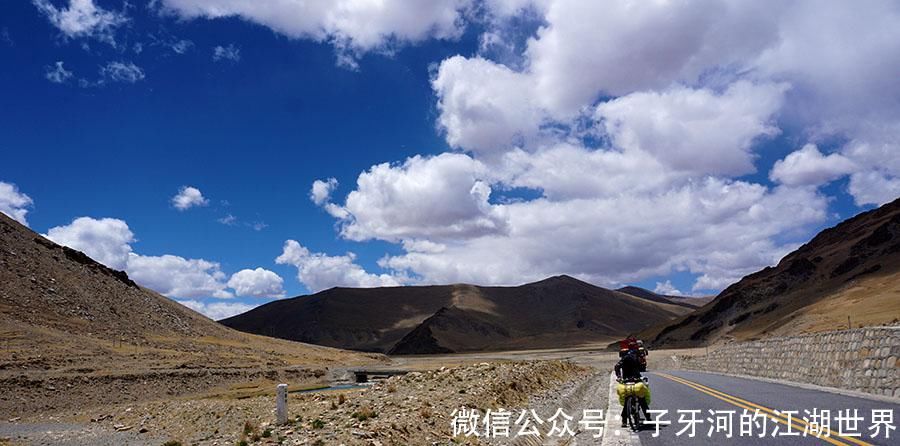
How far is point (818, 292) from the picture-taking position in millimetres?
89312

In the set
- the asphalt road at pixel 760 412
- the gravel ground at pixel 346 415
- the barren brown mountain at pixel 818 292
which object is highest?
the barren brown mountain at pixel 818 292

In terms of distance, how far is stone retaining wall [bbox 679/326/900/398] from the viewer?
57.9 feet

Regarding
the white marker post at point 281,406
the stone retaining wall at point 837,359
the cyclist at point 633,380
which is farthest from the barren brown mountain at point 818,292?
the white marker post at point 281,406

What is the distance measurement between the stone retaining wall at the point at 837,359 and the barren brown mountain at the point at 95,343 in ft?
145

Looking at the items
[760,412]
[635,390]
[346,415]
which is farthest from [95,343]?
[760,412]

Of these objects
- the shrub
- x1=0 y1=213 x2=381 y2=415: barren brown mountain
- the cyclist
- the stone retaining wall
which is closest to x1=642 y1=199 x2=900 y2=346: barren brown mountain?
the stone retaining wall

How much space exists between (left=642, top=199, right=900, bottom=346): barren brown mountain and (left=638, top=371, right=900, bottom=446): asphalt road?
46.6m

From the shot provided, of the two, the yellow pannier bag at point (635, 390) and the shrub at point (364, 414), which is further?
the shrub at point (364, 414)

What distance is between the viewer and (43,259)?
83.1 metres

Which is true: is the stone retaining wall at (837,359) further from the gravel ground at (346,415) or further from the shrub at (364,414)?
the shrub at (364,414)

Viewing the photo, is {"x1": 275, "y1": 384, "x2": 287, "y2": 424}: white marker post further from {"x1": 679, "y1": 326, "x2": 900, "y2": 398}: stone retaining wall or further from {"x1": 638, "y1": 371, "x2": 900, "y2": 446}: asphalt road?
{"x1": 679, "y1": 326, "x2": 900, "y2": 398}: stone retaining wall

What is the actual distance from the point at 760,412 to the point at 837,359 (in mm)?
9084

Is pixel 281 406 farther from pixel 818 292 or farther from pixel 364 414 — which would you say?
pixel 818 292

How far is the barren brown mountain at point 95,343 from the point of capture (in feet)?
154
